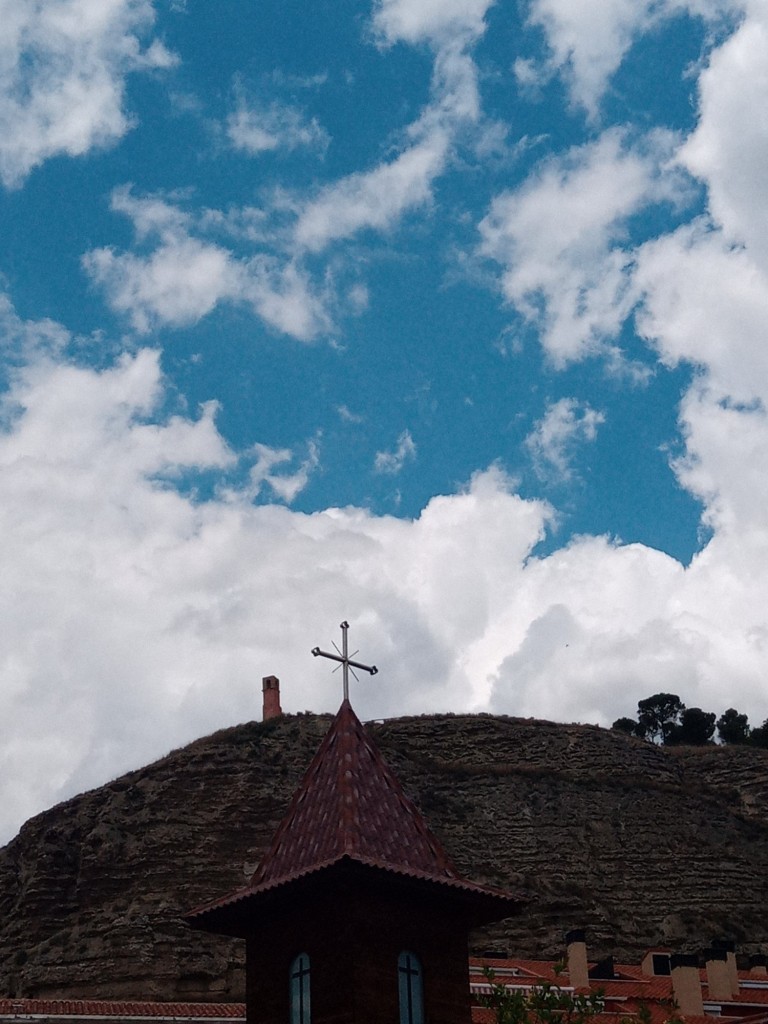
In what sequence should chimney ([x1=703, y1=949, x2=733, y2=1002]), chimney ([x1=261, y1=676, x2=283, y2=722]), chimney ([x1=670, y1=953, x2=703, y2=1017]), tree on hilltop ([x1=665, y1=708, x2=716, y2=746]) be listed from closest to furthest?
chimney ([x1=670, y1=953, x2=703, y2=1017]) < chimney ([x1=703, y1=949, x2=733, y2=1002]) < chimney ([x1=261, y1=676, x2=283, y2=722]) < tree on hilltop ([x1=665, y1=708, x2=716, y2=746])

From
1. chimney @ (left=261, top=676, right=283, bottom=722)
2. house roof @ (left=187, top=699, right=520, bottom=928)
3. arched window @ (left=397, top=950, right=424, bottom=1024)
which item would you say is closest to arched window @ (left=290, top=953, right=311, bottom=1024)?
house roof @ (left=187, top=699, right=520, bottom=928)

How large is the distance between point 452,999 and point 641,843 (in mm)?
45239

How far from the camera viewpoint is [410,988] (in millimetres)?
15469

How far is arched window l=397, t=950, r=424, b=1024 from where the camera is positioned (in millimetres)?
15297

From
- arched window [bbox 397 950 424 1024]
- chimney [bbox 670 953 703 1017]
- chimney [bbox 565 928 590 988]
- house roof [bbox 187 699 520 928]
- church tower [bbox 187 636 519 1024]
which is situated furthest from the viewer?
chimney [bbox 565 928 590 988]

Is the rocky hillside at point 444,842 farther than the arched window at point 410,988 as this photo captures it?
Yes

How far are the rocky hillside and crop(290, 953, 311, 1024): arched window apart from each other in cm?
3359

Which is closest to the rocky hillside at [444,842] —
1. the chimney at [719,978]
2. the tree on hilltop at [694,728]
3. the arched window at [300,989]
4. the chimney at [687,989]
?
the tree on hilltop at [694,728]

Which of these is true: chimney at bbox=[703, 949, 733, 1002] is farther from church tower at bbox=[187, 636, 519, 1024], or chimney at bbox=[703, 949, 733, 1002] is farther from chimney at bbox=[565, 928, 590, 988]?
church tower at bbox=[187, 636, 519, 1024]

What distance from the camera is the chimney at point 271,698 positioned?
63594 mm

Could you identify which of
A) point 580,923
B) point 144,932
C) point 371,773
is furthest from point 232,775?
point 371,773

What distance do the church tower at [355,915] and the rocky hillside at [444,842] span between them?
108ft

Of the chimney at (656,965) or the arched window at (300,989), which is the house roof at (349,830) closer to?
the arched window at (300,989)

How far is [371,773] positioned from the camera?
17.3 meters
